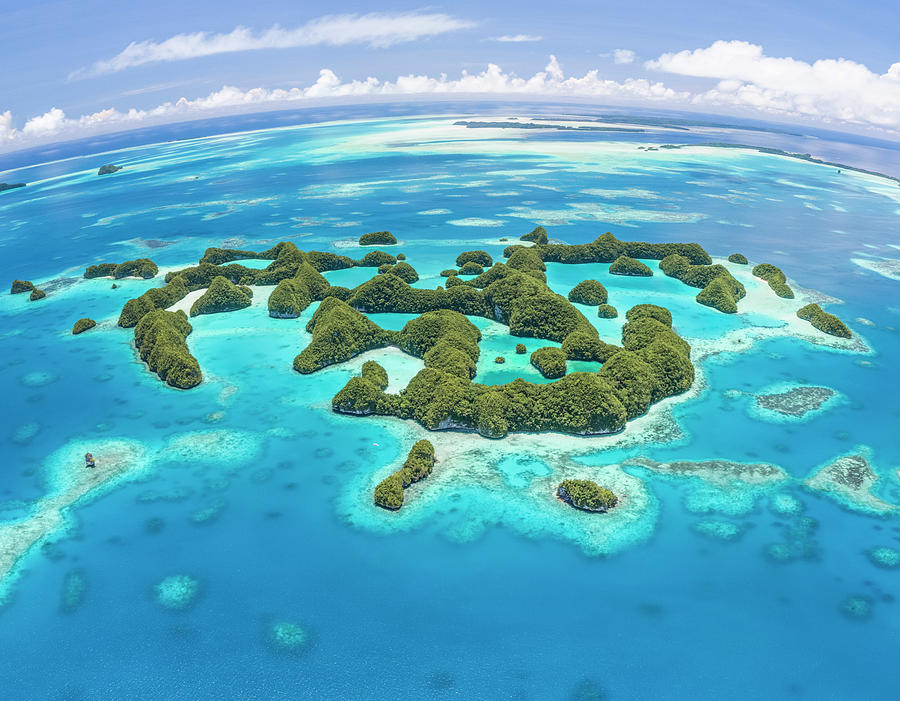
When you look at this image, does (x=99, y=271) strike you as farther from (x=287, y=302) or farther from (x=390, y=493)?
(x=390, y=493)

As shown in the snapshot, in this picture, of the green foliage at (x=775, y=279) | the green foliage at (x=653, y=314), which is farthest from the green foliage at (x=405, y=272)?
the green foliage at (x=775, y=279)

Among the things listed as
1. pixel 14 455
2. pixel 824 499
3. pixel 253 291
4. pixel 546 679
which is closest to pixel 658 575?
pixel 546 679

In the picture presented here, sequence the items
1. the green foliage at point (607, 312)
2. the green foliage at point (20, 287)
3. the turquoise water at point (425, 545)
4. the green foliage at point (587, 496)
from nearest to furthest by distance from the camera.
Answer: the turquoise water at point (425, 545), the green foliage at point (587, 496), the green foliage at point (607, 312), the green foliage at point (20, 287)

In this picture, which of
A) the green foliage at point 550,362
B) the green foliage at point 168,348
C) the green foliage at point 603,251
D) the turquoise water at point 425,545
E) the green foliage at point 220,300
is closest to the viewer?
the turquoise water at point 425,545

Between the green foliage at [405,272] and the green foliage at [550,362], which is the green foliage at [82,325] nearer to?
the green foliage at [405,272]

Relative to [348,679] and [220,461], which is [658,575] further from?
[220,461]

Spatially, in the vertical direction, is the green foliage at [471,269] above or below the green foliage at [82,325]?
above

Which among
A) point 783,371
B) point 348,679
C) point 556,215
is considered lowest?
point 348,679

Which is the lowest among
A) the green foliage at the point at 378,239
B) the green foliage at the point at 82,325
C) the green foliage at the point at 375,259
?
the green foliage at the point at 82,325
